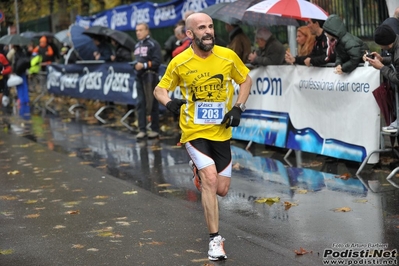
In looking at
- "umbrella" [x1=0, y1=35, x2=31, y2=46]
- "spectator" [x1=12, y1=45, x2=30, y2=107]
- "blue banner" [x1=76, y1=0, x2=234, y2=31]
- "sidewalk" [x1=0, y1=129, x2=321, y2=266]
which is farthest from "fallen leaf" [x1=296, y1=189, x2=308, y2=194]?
"spectator" [x1=12, y1=45, x2=30, y2=107]

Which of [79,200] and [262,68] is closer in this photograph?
[79,200]

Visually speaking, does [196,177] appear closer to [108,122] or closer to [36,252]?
[36,252]

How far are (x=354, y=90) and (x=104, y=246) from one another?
15.7 feet

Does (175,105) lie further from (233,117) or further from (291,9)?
(291,9)

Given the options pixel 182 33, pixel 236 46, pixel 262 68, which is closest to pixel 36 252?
pixel 262 68

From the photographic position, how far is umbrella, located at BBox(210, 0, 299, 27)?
1386 centimetres

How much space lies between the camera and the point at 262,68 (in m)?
Answer: 13.3

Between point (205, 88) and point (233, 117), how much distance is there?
14.4 inches

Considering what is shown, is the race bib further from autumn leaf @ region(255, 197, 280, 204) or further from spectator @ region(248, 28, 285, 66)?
spectator @ region(248, 28, 285, 66)

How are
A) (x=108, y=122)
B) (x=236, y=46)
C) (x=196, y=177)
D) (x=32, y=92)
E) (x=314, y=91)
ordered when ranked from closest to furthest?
(x=196, y=177), (x=314, y=91), (x=236, y=46), (x=108, y=122), (x=32, y=92)

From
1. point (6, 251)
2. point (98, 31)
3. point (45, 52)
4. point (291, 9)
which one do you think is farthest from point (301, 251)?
point (45, 52)

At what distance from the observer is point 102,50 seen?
67.0 feet

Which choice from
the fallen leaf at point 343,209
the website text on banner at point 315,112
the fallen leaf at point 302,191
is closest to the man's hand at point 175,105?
the fallen leaf at point 343,209

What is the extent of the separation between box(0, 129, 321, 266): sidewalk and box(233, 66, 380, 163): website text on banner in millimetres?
2842
